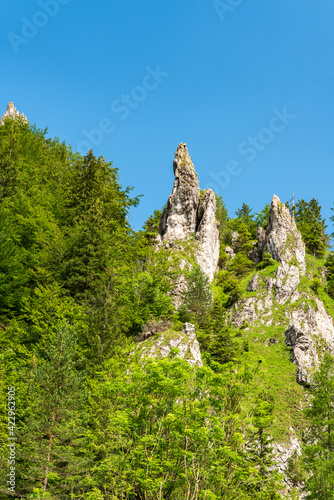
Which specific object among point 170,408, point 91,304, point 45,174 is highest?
point 45,174

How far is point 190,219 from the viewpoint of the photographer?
55094mm

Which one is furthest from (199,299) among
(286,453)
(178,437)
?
(178,437)

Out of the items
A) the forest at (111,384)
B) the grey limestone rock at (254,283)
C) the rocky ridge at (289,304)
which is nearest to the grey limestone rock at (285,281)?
the rocky ridge at (289,304)

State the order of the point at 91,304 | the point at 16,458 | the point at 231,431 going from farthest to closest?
the point at 91,304 → the point at 16,458 → the point at 231,431

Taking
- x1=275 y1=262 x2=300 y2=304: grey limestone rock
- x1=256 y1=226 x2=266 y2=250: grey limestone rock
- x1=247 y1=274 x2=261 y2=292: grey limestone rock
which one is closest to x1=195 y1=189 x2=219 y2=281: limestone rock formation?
x1=247 y1=274 x2=261 y2=292: grey limestone rock

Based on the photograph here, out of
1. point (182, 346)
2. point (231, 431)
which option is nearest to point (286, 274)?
point (182, 346)

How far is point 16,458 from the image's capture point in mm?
12062

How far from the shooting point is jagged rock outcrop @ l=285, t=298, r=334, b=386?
3534 centimetres

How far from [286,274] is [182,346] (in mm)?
28508

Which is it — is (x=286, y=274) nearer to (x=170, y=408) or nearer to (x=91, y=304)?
(x=91, y=304)

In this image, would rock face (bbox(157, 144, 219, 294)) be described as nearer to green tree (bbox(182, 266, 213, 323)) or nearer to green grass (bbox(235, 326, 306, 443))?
green tree (bbox(182, 266, 213, 323))

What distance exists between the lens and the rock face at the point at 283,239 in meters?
50.1

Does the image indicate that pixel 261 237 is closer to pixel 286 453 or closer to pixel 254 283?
pixel 254 283

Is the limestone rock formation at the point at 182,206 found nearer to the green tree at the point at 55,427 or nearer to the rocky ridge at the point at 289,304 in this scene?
the rocky ridge at the point at 289,304
